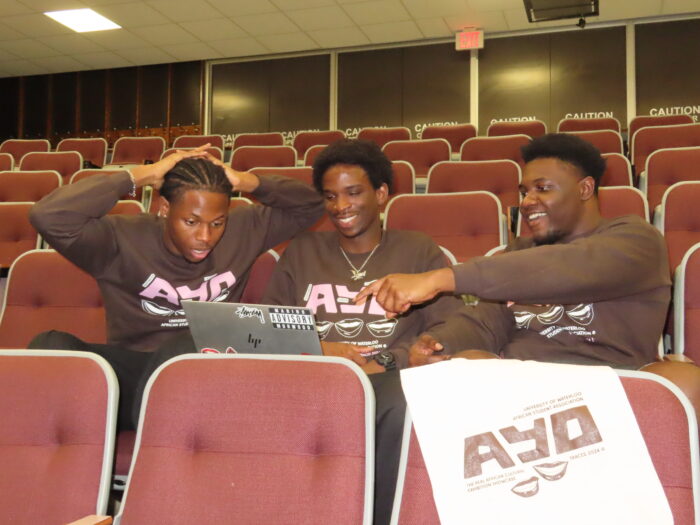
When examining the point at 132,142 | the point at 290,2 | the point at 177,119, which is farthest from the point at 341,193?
the point at 177,119

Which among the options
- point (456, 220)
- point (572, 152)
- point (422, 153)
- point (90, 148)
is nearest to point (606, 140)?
point (422, 153)

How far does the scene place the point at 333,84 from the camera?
807cm

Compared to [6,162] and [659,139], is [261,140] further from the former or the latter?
[659,139]

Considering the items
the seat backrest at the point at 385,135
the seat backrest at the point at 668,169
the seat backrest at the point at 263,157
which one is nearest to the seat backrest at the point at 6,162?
the seat backrest at the point at 263,157

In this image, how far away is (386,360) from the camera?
5.20 feet

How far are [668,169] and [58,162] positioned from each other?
155 inches

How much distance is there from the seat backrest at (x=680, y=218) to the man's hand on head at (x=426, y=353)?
1342 mm

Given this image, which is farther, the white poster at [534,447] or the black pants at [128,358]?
the black pants at [128,358]

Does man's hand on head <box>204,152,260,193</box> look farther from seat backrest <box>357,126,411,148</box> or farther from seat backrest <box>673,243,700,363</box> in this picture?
seat backrest <box>357,126,411,148</box>

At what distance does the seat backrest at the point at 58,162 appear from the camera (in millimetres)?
4520

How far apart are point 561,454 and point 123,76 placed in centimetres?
898

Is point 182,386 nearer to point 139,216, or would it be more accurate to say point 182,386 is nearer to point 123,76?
point 139,216

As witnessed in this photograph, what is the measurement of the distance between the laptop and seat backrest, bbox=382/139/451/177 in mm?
3276

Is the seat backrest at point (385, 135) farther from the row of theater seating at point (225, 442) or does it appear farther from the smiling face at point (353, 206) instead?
the row of theater seating at point (225, 442)
